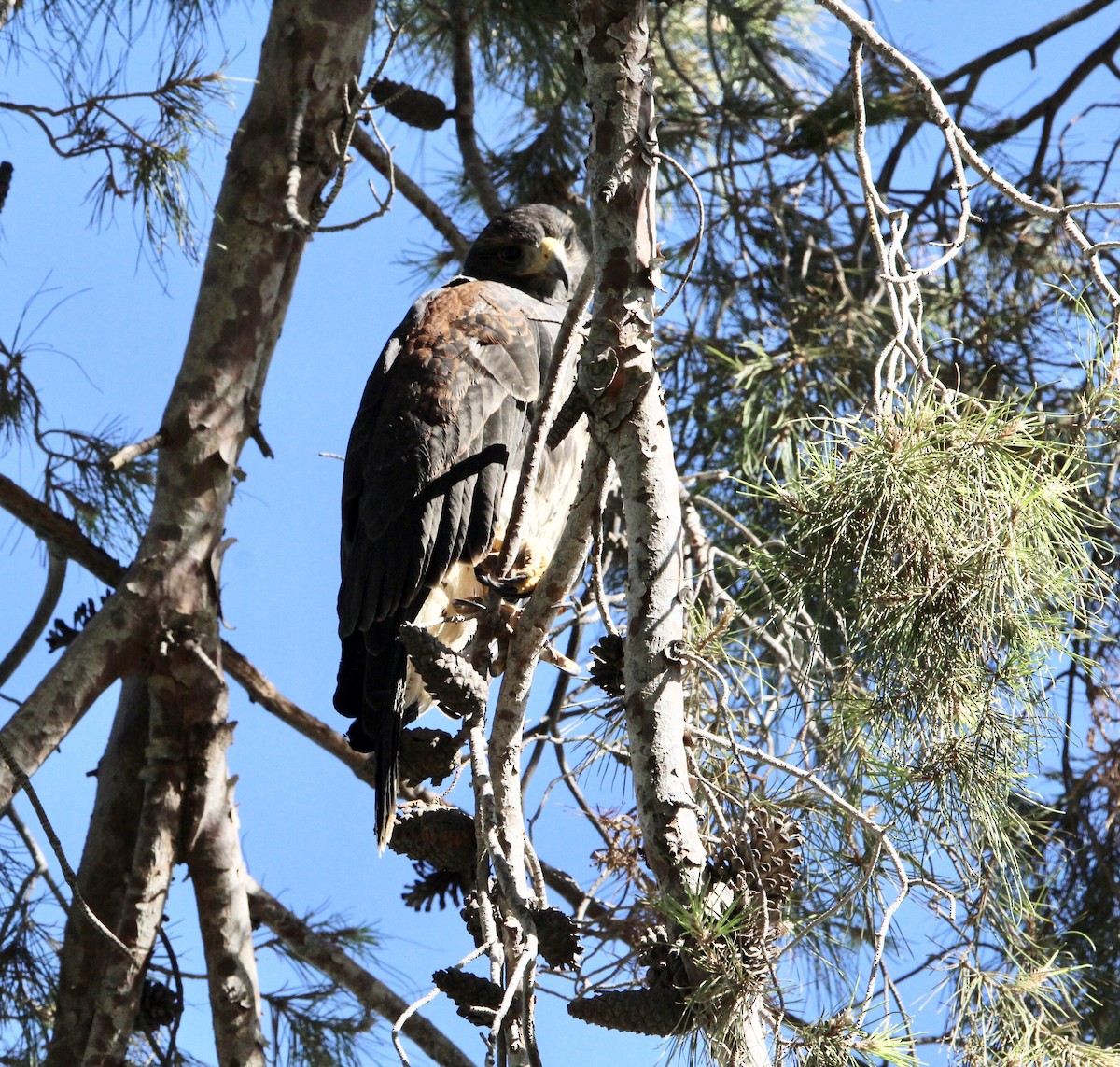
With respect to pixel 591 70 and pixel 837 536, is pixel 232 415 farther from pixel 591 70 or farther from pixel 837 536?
pixel 837 536

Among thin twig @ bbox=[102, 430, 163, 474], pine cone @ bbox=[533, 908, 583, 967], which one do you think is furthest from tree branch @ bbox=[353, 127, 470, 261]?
pine cone @ bbox=[533, 908, 583, 967]

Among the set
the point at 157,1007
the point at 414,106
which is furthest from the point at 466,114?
the point at 157,1007

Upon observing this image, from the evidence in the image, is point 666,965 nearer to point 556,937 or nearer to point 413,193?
point 556,937

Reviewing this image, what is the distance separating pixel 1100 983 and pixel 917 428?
188 centimetres

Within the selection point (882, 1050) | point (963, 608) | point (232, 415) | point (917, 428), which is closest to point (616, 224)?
point (917, 428)

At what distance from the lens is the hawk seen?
254 centimetres

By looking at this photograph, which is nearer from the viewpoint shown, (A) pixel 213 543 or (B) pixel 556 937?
(B) pixel 556 937

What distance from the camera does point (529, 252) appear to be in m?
3.35

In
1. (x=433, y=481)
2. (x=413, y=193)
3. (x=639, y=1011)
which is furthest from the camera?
(x=413, y=193)

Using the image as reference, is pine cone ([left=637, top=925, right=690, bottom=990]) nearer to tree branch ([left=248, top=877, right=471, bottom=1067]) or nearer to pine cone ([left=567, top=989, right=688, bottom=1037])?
pine cone ([left=567, top=989, right=688, bottom=1037])

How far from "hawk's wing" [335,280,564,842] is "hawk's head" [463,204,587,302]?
517 millimetres

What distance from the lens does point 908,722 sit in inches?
60.8

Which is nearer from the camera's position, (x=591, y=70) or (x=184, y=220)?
(x=591, y=70)

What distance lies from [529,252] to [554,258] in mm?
71
